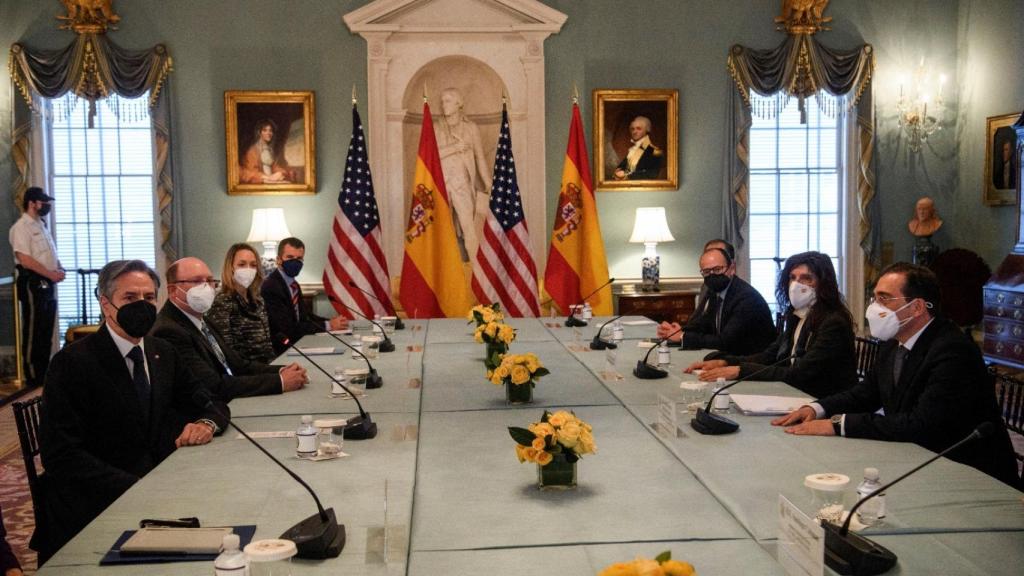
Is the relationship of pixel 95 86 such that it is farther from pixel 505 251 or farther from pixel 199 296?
pixel 199 296

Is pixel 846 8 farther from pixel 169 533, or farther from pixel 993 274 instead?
pixel 169 533

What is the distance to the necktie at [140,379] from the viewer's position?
3484 millimetres

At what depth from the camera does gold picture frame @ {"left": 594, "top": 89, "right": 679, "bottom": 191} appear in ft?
29.7

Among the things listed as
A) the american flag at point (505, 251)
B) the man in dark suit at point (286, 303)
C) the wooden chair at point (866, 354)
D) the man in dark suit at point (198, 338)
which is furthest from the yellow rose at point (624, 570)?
the american flag at point (505, 251)

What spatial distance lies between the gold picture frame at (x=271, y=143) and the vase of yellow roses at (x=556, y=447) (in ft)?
21.6

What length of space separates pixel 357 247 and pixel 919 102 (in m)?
5.30

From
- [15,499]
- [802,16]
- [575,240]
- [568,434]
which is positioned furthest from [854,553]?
[802,16]

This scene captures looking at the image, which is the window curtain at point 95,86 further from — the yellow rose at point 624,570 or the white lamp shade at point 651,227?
the yellow rose at point 624,570

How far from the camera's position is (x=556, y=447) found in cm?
262

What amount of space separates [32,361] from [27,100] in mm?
Answer: 2244

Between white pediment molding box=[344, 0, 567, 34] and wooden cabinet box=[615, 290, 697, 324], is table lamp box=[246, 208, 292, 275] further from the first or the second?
wooden cabinet box=[615, 290, 697, 324]

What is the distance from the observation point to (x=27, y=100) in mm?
8625

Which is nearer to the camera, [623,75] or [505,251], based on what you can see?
[505,251]

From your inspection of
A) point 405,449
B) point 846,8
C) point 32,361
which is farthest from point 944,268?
point 32,361
